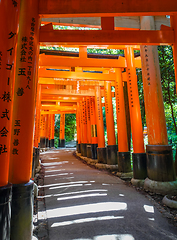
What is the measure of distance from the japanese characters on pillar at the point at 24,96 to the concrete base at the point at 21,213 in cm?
13

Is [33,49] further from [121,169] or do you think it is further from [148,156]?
[121,169]

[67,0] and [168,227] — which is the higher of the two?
[67,0]

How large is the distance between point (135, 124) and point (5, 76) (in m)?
4.71

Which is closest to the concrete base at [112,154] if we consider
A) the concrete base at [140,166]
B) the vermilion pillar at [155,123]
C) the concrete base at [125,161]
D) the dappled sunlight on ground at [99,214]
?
the concrete base at [125,161]

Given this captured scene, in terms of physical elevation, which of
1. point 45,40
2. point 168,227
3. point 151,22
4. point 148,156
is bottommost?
point 168,227

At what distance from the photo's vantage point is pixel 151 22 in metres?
5.12

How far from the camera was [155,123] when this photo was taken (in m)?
4.77

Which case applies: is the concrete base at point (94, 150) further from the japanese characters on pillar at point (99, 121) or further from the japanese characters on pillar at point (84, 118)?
the japanese characters on pillar at point (84, 118)

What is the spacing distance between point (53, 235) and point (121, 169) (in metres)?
4.65

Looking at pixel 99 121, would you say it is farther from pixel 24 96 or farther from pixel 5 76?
pixel 5 76

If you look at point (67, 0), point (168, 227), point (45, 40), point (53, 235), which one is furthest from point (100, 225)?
point (67, 0)

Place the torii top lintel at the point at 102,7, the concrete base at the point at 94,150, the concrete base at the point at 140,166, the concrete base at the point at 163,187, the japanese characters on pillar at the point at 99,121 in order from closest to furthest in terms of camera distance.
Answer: the torii top lintel at the point at 102,7 → the concrete base at the point at 163,187 → the concrete base at the point at 140,166 → the japanese characters on pillar at the point at 99,121 → the concrete base at the point at 94,150

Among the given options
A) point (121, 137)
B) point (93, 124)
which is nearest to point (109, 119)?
point (121, 137)

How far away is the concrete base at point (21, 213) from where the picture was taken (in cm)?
217
